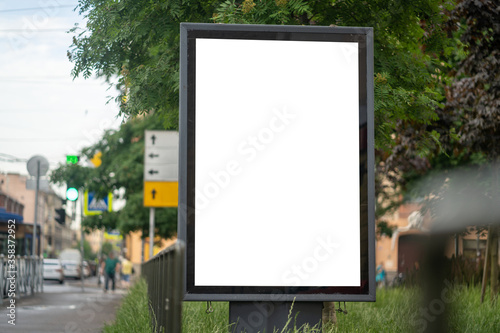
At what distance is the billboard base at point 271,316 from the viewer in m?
5.92

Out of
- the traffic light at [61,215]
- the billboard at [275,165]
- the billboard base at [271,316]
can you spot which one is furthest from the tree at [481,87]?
the traffic light at [61,215]

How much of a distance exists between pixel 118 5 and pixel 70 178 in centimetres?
2307

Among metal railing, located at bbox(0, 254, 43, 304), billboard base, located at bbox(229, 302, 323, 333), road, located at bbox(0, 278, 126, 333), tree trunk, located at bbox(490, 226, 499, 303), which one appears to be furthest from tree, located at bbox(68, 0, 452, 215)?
metal railing, located at bbox(0, 254, 43, 304)

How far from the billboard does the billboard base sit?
0.22 meters

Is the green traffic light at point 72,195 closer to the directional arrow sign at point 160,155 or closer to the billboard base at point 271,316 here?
the directional arrow sign at point 160,155

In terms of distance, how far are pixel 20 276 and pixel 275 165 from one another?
1484 centimetres

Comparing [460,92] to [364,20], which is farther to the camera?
[460,92]

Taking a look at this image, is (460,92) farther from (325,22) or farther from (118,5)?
(118,5)

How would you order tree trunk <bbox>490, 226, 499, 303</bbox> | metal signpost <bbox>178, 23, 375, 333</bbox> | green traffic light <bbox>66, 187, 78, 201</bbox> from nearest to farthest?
1. metal signpost <bbox>178, 23, 375, 333</bbox>
2. tree trunk <bbox>490, 226, 499, 303</bbox>
3. green traffic light <bbox>66, 187, 78, 201</bbox>

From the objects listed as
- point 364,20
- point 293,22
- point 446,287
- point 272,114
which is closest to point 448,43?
point 364,20

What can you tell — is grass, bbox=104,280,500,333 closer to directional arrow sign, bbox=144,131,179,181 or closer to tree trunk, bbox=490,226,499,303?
tree trunk, bbox=490,226,499,303

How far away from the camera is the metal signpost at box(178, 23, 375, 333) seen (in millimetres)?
5770

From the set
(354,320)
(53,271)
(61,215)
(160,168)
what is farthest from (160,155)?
(53,271)

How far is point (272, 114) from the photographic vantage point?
231 inches
